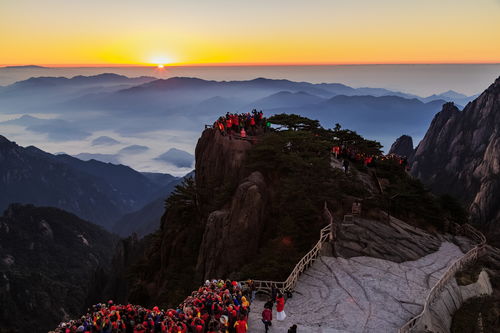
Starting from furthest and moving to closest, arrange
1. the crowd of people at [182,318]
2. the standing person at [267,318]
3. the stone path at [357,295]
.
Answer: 1. the stone path at [357,295]
2. the standing person at [267,318]
3. the crowd of people at [182,318]

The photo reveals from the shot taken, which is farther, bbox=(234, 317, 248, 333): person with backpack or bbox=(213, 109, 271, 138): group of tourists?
bbox=(213, 109, 271, 138): group of tourists

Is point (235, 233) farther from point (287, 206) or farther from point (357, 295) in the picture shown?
point (357, 295)

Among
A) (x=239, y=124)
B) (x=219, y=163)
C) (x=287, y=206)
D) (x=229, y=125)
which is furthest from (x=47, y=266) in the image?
(x=287, y=206)

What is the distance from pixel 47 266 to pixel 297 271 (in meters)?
154

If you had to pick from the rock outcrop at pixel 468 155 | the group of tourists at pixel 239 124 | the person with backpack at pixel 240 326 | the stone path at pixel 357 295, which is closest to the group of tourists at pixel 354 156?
the group of tourists at pixel 239 124

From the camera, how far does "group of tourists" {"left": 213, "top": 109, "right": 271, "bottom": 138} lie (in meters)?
42.2

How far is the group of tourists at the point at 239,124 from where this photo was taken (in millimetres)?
42188

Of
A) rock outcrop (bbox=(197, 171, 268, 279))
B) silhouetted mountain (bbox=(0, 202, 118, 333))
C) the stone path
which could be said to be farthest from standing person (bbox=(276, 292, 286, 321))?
silhouetted mountain (bbox=(0, 202, 118, 333))

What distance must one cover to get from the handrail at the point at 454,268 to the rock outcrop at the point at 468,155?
53.7 meters

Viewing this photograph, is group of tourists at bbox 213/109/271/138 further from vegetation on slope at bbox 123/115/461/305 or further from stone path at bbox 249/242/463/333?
stone path at bbox 249/242/463/333

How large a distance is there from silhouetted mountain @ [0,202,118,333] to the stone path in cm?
8749

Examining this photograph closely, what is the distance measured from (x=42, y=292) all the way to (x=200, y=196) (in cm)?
9809

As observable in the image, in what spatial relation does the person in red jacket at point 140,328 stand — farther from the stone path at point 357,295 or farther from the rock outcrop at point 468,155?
the rock outcrop at point 468,155

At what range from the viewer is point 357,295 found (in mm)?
23031
